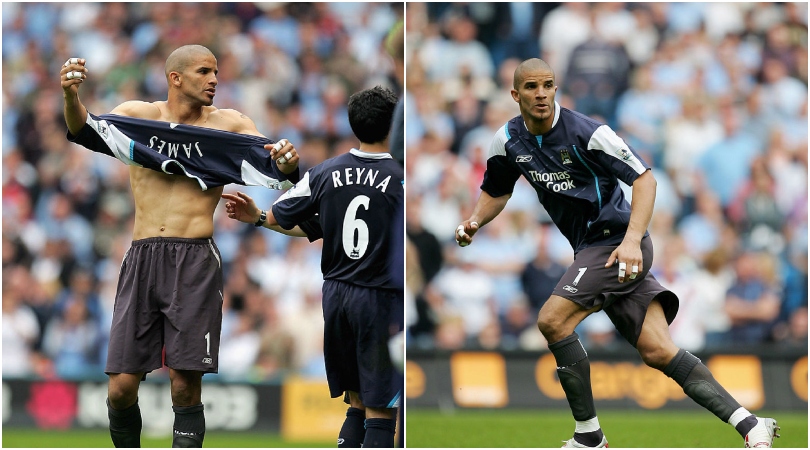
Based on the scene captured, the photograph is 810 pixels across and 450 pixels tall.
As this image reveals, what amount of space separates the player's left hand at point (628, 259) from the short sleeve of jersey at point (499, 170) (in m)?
0.92

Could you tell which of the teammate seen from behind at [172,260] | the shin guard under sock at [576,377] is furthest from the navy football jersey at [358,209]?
the shin guard under sock at [576,377]

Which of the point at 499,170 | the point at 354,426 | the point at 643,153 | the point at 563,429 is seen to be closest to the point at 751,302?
the point at 643,153

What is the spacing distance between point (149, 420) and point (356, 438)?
4968 millimetres

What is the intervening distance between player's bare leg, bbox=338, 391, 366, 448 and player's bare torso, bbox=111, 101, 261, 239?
1.21 metres

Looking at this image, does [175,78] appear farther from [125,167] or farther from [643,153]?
[643,153]

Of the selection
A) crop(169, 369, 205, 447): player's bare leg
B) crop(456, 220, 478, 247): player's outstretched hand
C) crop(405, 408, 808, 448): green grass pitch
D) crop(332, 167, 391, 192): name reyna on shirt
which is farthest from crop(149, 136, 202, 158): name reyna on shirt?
crop(405, 408, 808, 448): green grass pitch

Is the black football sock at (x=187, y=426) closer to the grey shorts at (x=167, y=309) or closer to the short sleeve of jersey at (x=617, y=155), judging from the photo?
the grey shorts at (x=167, y=309)

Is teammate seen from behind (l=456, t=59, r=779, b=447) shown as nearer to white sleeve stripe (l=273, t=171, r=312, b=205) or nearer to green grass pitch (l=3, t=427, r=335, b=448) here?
white sleeve stripe (l=273, t=171, r=312, b=205)

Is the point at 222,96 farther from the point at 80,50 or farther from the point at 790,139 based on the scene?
the point at 790,139

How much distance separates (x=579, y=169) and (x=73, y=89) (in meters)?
2.61

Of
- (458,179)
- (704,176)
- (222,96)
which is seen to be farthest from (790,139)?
(222,96)

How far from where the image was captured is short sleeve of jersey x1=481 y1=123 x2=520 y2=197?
615cm

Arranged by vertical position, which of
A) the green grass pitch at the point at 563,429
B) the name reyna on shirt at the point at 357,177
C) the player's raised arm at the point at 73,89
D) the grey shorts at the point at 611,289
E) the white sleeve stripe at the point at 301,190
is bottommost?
the green grass pitch at the point at 563,429

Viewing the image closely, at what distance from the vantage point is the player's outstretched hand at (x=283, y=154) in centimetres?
559
